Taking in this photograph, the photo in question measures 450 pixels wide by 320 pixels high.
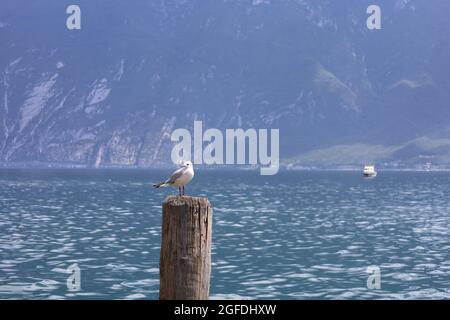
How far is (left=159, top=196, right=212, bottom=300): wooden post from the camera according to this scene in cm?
1071

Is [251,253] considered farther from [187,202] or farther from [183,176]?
[187,202]

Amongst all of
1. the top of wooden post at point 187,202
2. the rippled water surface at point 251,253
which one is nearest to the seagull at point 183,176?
the top of wooden post at point 187,202

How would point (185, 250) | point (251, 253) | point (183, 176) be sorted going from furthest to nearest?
point (251, 253) < point (183, 176) < point (185, 250)

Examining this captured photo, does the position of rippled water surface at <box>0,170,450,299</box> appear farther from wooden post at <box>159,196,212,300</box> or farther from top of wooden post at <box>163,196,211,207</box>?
top of wooden post at <box>163,196,211,207</box>

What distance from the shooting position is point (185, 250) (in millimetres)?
10711

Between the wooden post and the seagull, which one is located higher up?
the seagull

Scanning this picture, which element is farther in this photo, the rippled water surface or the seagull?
the rippled water surface

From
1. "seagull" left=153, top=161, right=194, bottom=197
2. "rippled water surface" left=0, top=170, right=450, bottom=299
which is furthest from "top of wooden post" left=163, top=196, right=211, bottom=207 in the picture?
"rippled water surface" left=0, top=170, right=450, bottom=299

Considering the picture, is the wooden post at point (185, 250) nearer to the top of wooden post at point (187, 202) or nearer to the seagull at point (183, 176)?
the top of wooden post at point (187, 202)

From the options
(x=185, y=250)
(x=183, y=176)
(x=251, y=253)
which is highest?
(x=183, y=176)

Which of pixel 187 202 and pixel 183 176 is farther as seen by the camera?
pixel 183 176

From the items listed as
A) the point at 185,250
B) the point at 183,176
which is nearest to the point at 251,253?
the point at 183,176

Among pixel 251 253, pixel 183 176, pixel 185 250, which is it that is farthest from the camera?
pixel 251 253
